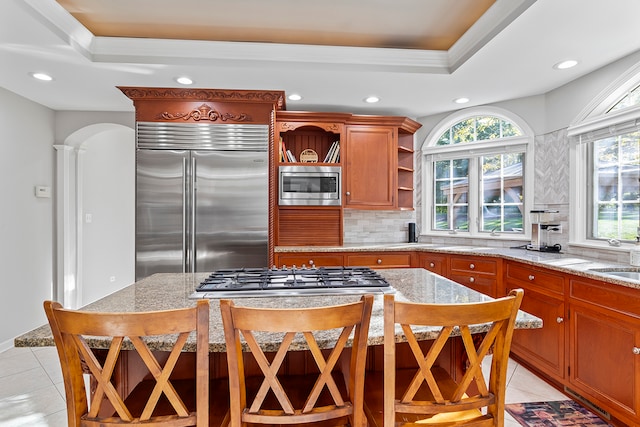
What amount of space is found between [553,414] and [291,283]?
6.24 ft

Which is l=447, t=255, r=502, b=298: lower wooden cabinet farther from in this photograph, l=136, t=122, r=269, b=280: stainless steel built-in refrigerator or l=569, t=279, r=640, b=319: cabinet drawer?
l=136, t=122, r=269, b=280: stainless steel built-in refrigerator

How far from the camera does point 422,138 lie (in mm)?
4301

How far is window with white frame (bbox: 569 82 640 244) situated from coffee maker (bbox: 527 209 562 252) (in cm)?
18

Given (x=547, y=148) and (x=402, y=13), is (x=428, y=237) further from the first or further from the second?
(x=402, y=13)

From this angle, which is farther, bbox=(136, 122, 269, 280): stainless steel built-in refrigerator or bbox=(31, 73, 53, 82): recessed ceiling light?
bbox=(136, 122, 269, 280): stainless steel built-in refrigerator

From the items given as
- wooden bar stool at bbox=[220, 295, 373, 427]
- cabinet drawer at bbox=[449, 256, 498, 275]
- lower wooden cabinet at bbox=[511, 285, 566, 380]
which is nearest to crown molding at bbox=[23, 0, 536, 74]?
cabinet drawer at bbox=[449, 256, 498, 275]

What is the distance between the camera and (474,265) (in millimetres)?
3262

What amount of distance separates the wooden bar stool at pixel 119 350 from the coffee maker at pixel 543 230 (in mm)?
3241

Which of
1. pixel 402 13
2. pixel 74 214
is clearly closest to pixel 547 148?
pixel 402 13

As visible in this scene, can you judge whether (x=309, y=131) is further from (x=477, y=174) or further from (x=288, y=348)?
(x=288, y=348)

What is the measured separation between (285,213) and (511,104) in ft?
8.74

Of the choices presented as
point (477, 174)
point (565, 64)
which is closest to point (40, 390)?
point (477, 174)

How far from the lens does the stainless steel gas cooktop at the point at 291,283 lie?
5.21 feet

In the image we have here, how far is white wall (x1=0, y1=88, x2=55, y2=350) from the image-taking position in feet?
10.8
